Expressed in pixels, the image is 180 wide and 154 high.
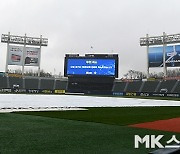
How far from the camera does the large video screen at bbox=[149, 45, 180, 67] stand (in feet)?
218

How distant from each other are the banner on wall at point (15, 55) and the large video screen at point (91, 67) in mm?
13265

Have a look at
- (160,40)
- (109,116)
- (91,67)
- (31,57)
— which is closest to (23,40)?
(31,57)

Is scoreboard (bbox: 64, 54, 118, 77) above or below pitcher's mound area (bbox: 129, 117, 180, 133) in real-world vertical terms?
above

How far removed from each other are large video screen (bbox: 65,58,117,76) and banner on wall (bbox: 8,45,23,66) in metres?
13.3

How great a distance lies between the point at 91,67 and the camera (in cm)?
7081

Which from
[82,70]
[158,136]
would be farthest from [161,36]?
[158,136]

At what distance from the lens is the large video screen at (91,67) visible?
69.8 metres

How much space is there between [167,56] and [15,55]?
3889cm

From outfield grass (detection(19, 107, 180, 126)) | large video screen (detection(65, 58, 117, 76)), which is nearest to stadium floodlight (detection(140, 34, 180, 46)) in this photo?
large video screen (detection(65, 58, 117, 76))

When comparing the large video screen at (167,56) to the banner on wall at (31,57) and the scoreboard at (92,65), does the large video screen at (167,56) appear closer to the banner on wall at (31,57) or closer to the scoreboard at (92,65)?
the scoreboard at (92,65)

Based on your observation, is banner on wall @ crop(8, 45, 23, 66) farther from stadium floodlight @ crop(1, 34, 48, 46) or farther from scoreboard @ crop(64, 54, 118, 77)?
scoreboard @ crop(64, 54, 118, 77)

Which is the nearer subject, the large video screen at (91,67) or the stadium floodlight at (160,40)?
the large video screen at (91,67)

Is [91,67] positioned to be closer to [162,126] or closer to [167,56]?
[167,56]

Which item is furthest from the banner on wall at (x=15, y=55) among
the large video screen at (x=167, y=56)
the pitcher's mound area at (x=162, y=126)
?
the pitcher's mound area at (x=162, y=126)
